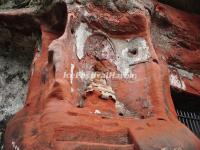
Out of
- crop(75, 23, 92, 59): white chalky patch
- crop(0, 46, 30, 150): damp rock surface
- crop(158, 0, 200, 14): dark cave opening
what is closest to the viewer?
crop(75, 23, 92, 59): white chalky patch

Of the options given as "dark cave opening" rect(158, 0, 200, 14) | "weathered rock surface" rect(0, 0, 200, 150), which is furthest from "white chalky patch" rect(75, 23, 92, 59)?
"dark cave opening" rect(158, 0, 200, 14)

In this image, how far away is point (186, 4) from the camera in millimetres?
4125

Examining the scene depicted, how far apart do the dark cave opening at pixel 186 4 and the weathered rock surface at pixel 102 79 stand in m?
0.26

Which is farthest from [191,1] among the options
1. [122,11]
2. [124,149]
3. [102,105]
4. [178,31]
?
[124,149]

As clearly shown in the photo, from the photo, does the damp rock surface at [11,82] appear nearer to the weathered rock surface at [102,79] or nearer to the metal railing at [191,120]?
the weathered rock surface at [102,79]

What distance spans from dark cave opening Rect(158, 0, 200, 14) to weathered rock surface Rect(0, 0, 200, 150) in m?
0.26

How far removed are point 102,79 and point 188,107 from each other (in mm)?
1175

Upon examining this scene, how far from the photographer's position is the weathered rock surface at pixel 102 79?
2.23 meters

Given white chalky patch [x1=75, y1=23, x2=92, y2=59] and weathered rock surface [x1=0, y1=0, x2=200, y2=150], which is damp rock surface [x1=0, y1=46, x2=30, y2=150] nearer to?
weathered rock surface [x1=0, y1=0, x2=200, y2=150]

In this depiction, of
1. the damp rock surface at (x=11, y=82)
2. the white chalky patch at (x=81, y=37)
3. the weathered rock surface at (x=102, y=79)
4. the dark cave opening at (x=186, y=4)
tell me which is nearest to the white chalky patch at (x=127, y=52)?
the weathered rock surface at (x=102, y=79)

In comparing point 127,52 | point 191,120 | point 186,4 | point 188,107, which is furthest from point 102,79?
point 186,4

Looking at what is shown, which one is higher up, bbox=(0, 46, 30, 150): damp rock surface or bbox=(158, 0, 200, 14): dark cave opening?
bbox=(158, 0, 200, 14): dark cave opening

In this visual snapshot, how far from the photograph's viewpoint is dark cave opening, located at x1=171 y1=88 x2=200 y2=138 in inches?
137

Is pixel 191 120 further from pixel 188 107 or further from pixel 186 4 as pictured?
pixel 186 4
